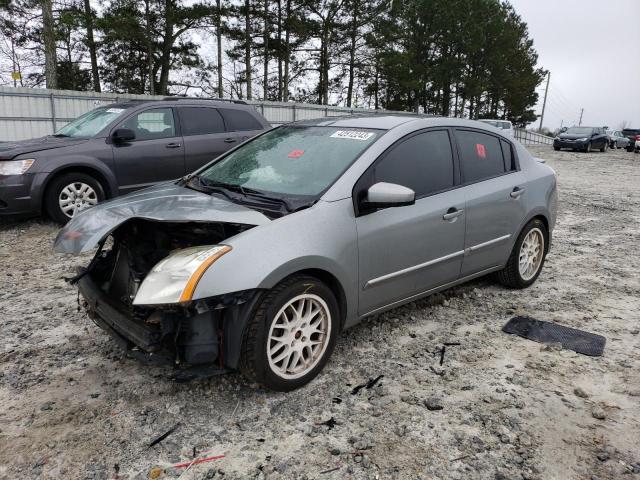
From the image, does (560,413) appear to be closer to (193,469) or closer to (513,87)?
(193,469)

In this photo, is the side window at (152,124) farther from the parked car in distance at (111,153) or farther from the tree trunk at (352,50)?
the tree trunk at (352,50)

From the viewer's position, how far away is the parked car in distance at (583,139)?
29.8m

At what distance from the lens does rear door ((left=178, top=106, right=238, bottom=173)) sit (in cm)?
767

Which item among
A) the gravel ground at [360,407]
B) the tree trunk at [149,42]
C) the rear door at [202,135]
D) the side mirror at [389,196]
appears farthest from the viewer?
the tree trunk at [149,42]

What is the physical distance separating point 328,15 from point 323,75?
135 inches

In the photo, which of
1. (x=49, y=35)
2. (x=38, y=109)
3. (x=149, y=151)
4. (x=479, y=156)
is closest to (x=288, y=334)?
(x=479, y=156)

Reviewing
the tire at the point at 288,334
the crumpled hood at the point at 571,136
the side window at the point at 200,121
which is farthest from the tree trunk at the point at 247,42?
the tire at the point at 288,334

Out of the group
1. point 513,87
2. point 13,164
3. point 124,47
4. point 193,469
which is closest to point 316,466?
point 193,469

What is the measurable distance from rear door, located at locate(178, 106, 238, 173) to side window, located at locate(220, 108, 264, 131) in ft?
0.35

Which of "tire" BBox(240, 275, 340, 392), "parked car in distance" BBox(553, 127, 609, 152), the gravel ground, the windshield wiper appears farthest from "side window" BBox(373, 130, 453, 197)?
"parked car in distance" BBox(553, 127, 609, 152)

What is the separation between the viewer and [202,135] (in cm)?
786

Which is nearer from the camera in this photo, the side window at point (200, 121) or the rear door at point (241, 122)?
the side window at point (200, 121)

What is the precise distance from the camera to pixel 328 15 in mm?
28906

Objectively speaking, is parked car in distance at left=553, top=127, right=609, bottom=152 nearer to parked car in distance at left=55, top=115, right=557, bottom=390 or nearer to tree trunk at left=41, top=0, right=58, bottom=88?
tree trunk at left=41, top=0, right=58, bottom=88
